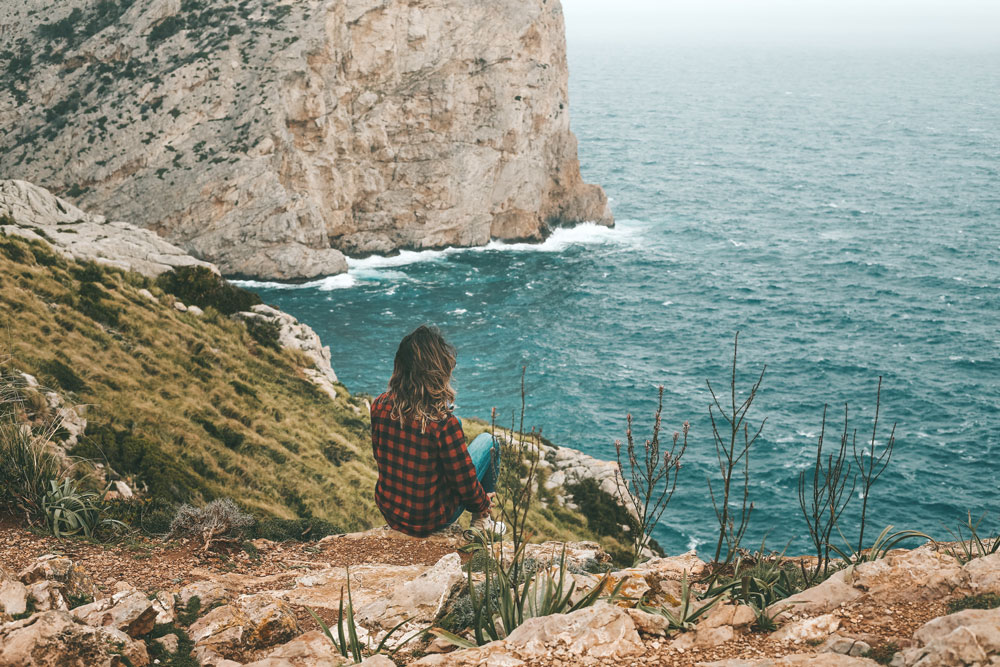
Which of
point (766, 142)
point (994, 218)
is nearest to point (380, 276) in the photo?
point (994, 218)

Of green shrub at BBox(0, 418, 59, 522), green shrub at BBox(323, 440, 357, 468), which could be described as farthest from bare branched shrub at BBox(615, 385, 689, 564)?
green shrub at BBox(323, 440, 357, 468)

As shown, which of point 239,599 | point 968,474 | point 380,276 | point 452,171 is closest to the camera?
point 239,599

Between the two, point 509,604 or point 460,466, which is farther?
point 460,466

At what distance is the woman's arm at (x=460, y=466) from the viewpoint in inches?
299

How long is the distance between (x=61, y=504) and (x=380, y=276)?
192ft

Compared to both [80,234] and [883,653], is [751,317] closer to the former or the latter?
[80,234]

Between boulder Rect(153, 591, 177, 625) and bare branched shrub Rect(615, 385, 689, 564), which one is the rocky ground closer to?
boulder Rect(153, 591, 177, 625)

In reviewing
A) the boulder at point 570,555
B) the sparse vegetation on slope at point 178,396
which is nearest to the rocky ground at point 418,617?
the boulder at point 570,555

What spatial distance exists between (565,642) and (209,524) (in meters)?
5.43

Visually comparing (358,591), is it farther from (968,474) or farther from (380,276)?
(380,276)

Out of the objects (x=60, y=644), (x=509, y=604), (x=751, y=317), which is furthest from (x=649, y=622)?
(x=751, y=317)

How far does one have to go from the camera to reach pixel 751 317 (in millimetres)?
59938

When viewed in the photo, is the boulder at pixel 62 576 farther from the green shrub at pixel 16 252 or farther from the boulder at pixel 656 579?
the green shrub at pixel 16 252

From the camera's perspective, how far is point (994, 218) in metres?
81.9
